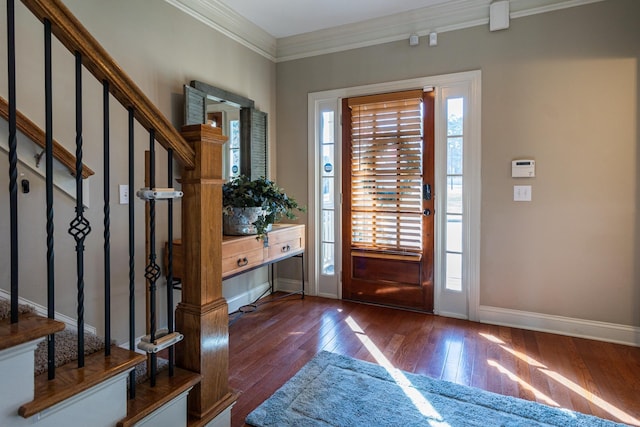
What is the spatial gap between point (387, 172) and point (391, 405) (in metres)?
2.12

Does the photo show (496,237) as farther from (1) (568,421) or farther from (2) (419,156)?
(1) (568,421)

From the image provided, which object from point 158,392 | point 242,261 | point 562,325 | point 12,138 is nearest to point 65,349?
point 158,392

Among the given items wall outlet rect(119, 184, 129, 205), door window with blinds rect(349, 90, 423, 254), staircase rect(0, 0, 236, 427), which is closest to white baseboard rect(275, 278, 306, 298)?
door window with blinds rect(349, 90, 423, 254)

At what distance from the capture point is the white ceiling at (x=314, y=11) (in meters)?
3.20

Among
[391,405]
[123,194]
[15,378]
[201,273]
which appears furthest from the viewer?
[123,194]

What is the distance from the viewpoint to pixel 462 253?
3.33 metres

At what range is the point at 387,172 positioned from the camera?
356cm

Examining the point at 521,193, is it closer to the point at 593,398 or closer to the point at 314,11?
the point at 593,398

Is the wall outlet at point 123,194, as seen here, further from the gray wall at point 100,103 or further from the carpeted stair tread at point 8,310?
the carpeted stair tread at point 8,310

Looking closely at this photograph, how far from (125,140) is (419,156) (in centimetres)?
239

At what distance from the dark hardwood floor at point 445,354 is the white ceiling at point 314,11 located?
8.95ft

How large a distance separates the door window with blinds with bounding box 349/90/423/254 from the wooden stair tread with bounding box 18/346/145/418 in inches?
106

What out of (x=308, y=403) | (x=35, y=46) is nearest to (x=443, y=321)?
(x=308, y=403)

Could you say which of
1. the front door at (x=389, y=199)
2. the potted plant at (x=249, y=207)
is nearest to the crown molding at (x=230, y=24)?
the front door at (x=389, y=199)
